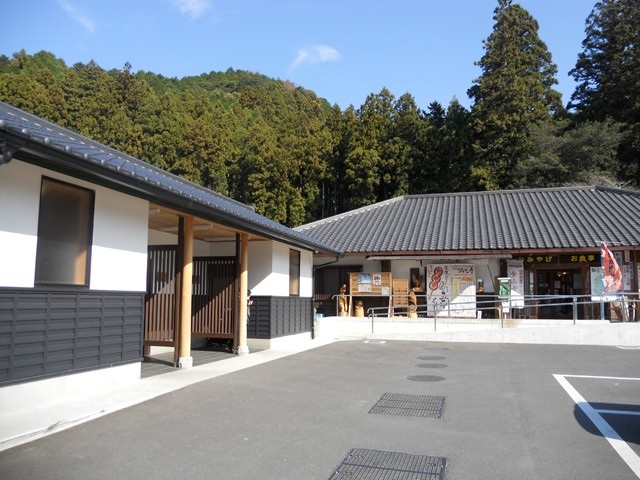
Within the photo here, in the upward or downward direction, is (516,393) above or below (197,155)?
below

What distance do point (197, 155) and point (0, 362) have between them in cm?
3147

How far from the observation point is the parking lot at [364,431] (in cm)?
430

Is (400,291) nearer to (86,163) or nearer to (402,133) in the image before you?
(86,163)

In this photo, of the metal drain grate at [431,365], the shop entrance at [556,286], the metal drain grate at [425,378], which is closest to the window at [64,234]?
the metal drain grate at [425,378]

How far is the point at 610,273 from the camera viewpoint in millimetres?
16719

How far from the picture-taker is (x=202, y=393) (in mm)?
7285

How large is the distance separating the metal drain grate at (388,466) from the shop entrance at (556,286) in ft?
55.5

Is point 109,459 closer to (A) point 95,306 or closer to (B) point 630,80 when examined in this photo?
(A) point 95,306

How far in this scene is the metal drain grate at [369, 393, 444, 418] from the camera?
20.4 ft

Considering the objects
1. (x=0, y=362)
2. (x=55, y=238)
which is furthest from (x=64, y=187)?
(x=0, y=362)

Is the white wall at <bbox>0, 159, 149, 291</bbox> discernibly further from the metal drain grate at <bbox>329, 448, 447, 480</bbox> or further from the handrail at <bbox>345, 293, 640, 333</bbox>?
the handrail at <bbox>345, 293, 640, 333</bbox>

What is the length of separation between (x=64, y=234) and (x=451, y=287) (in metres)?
15.6

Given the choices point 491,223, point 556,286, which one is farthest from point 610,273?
point 491,223

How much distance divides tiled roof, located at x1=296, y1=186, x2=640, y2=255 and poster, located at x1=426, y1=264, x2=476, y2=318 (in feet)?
3.03
